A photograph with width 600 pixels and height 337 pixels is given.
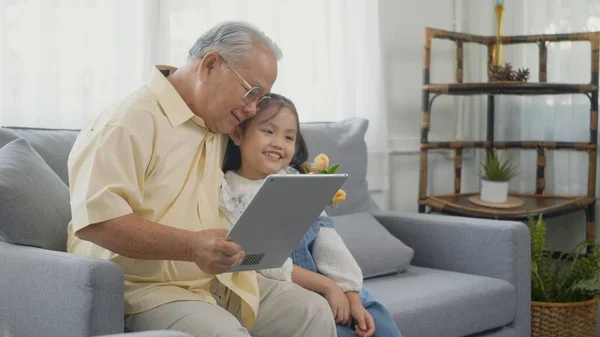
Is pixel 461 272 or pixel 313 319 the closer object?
pixel 313 319

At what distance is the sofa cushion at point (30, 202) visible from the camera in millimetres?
1829

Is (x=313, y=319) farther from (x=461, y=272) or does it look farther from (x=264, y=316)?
(x=461, y=272)

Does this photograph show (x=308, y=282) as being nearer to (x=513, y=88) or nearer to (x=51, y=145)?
(x=51, y=145)

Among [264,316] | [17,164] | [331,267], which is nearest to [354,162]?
[331,267]

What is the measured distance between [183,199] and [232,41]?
1.21 ft

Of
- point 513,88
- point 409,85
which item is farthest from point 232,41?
point 409,85

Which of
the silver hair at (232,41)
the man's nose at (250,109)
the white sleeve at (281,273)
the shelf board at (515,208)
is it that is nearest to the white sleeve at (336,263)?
the white sleeve at (281,273)

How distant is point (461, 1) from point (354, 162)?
4.78 feet

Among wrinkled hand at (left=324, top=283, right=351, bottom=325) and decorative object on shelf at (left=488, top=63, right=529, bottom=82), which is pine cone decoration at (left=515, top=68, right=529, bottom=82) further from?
wrinkled hand at (left=324, top=283, right=351, bottom=325)

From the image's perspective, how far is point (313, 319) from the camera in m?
1.92

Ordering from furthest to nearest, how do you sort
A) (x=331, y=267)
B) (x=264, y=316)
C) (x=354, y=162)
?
(x=354, y=162) < (x=331, y=267) < (x=264, y=316)

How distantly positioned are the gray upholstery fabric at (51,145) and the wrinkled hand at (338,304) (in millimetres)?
749

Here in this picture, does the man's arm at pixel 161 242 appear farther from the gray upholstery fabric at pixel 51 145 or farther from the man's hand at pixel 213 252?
the gray upholstery fabric at pixel 51 145

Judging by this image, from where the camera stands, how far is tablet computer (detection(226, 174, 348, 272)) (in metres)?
1.60
